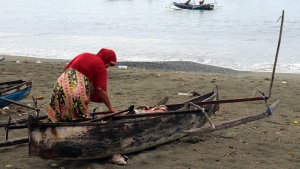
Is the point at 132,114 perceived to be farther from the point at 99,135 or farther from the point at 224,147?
the point at 224,147

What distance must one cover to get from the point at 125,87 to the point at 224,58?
8699 millimetres

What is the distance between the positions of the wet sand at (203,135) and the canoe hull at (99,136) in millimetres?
200

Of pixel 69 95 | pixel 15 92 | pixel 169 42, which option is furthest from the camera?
pixel 169 42

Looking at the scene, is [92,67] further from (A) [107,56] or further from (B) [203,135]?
(B) [203,135]

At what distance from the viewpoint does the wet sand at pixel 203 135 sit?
5395 millimetres

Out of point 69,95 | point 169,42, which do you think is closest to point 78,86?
point 69,95

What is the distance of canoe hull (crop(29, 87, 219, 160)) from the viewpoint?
4766mm

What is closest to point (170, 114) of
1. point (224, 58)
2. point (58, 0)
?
point (224, 58)

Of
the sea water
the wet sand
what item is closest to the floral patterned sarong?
the wet sand

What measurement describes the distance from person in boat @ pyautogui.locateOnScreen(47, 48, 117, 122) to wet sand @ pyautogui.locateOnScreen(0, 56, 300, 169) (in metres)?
0.66

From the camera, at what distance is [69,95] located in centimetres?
495

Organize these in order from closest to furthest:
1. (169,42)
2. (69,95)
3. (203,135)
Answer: (69,95)
(203,135)
(169,42)

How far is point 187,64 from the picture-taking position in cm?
1622

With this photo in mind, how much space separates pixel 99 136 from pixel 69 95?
1.94 ft
